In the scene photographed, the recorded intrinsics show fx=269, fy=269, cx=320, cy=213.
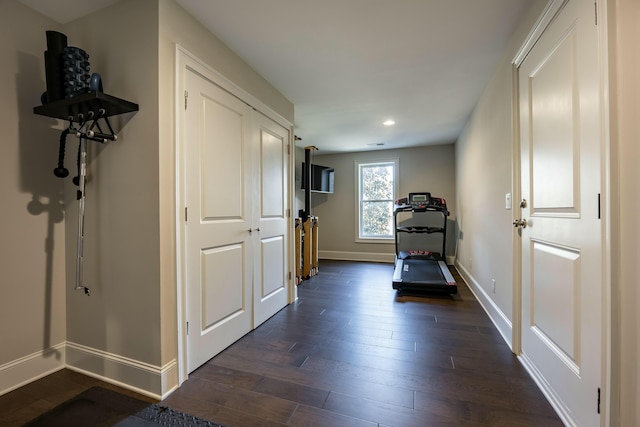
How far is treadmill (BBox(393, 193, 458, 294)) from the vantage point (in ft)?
11.2

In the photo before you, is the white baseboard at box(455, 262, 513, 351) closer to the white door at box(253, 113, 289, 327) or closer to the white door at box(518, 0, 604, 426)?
the white door at box(518, 0, 604, 426)

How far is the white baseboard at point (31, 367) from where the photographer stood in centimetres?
160

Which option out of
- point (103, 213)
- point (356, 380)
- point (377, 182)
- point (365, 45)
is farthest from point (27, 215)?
point (377, 182)

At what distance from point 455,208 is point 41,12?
5823 mm

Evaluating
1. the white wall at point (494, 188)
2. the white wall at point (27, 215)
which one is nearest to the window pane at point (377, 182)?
the white wall at point (494, 188)

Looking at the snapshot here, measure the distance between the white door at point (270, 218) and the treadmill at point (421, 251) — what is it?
1532mm

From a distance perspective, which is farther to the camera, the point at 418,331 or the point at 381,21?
the point at 418,331

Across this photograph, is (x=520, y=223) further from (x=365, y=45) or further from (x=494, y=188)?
(x=365, y=45)

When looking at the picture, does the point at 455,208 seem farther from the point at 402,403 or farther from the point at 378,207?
the point at 402,403

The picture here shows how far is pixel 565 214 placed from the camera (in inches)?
52.9

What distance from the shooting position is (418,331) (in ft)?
7.74

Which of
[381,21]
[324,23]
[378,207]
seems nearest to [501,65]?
[381,21]

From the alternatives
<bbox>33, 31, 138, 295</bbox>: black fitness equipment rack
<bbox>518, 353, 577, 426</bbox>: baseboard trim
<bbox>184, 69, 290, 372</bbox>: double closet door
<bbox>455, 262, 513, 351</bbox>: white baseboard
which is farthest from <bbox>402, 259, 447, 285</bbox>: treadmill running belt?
<bbox>33, 31, 138, 295</bbox>: black fitness equipment rack

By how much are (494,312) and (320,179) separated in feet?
12.1
